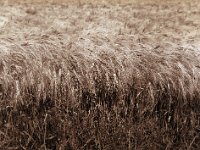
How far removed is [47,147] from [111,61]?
0.77 m

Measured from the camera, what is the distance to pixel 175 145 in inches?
142

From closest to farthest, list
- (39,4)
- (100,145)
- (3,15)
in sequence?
(100,145) < (3,15) < (39,4)

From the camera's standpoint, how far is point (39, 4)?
17672 mm

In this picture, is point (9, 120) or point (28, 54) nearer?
point (9, 120)

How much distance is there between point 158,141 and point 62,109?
2.30ft

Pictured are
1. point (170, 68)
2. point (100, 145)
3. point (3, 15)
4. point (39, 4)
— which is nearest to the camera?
point (100, 145)

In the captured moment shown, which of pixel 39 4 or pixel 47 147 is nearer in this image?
pixel 47 147

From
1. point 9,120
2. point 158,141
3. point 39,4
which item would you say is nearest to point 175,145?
point 158,141

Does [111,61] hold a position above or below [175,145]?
above

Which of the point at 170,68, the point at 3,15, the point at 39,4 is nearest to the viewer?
the point at 170,68

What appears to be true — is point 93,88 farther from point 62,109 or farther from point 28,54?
point 28,54

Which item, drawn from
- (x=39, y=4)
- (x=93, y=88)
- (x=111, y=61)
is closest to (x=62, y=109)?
(x=93, y=88)

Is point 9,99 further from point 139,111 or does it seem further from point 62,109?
point 139,111

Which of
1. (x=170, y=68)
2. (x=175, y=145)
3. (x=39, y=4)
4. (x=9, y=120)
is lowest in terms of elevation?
(x=39, y=4)
